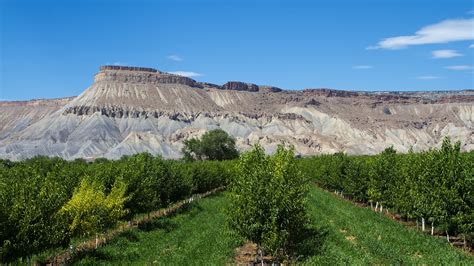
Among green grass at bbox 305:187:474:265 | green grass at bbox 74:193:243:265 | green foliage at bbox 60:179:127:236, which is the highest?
green foliage at bbox 60:179:127:236

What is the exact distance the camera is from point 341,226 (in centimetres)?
3731

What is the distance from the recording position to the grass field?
25.3 meters

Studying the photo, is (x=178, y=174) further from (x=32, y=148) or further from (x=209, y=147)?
(x=32, y=148)

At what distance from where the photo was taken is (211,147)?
428 ft

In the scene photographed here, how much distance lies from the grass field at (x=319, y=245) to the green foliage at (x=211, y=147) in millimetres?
88190

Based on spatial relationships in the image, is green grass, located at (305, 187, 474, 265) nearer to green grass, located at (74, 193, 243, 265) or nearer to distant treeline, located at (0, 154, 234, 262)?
green grass, located at (74, 193, 243, 265)

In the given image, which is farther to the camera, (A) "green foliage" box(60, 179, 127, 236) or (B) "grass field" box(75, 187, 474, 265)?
(A) "green foliage" box(60, 179, 127, 236)

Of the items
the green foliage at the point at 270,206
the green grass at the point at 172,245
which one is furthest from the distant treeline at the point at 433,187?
the green grass at the point at 172,245

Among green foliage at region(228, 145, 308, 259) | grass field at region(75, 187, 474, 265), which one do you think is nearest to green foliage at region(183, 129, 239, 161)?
grass field at region(75, 187, 474, 265)

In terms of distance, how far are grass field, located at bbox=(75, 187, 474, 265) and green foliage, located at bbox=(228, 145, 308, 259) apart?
1.88 m

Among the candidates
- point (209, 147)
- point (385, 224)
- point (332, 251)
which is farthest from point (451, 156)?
point (209, 147)

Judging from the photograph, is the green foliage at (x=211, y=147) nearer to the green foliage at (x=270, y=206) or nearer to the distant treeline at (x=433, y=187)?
the distant treeline at (x=433, y=187)

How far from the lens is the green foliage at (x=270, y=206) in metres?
23.5

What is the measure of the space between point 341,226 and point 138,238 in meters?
14.3
